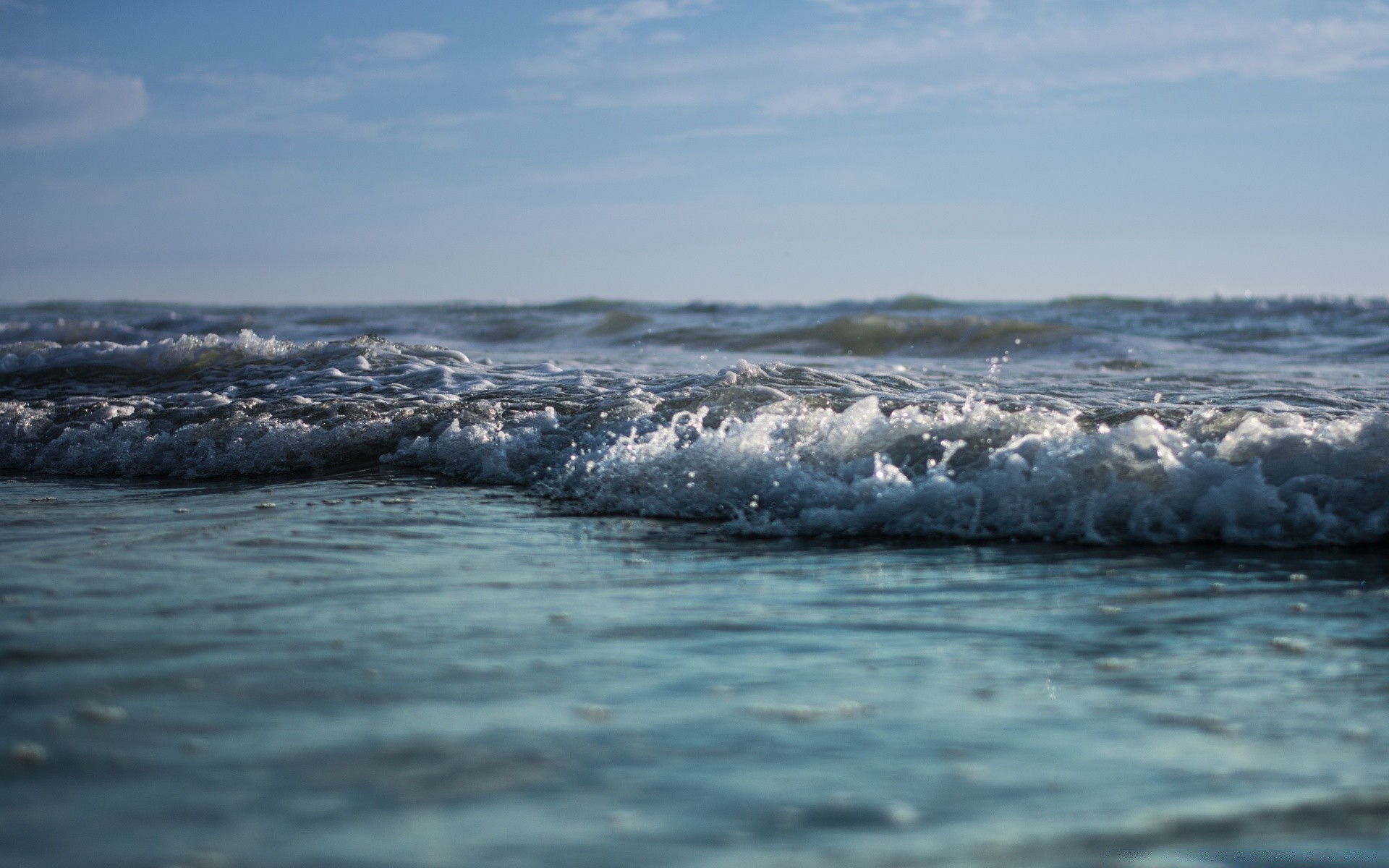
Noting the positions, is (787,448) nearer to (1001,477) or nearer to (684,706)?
(1001,477)

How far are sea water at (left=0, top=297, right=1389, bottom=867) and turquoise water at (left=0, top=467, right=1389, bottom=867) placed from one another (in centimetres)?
1

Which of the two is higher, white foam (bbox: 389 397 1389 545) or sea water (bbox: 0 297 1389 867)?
white foam (bbox: 389 397 1389 545)

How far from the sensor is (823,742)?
2268mm

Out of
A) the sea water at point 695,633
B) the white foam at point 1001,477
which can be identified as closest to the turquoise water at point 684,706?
the sea water at point 695,633

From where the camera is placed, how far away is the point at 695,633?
10.1 ft

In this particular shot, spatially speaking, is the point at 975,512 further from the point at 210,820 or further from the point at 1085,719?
the point at 210,820

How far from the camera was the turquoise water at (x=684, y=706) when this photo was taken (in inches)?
73.8

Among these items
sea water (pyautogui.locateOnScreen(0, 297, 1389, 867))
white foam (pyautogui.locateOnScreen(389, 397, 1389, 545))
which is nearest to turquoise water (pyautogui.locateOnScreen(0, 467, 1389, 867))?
sea water (pyautogui.locateOnScreen(0, 297, 1389, 867))

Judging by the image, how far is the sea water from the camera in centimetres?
193

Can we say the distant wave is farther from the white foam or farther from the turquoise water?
the turquoise water

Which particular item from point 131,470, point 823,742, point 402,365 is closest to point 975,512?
point 823,742

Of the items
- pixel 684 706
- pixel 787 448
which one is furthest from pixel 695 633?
pixel 787 448

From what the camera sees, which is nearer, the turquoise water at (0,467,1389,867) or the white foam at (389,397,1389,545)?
the turquoise water at (0,467,1389,867)

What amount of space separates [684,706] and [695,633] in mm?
599
